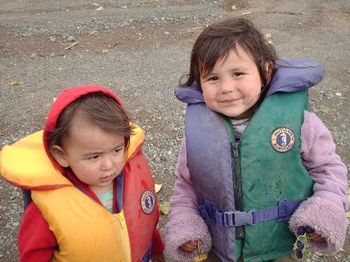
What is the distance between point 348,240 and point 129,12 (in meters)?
5.96

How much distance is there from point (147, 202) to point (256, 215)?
2.09 feet

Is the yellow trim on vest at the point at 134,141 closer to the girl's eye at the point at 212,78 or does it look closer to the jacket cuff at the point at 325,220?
the girl's eye at the point at 212,78

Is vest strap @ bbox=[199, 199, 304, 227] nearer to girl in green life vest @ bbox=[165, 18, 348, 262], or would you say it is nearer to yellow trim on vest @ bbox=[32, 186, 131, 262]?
girl in green life vest @ bbox=[165, 18, 348, 262]

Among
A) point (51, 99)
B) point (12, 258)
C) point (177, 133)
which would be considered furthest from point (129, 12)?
point (12, 258)

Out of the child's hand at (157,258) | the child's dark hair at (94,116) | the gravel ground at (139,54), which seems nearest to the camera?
the child's dark hair at (94,116)

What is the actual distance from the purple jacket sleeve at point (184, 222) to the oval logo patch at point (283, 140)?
1.71ft

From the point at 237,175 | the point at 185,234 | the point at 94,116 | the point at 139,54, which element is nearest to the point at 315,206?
the point at 237,175

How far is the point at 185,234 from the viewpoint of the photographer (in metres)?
2.45

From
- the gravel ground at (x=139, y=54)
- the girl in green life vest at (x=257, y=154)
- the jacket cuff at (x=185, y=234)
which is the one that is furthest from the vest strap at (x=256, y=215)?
the gravel ground at (x=139, y=54)

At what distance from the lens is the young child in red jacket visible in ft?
7.17

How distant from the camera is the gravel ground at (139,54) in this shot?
16.0ft

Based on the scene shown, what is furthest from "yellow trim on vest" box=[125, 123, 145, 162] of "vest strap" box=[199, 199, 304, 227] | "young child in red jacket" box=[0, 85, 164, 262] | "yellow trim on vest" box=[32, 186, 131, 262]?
"vest strap" box=[199, 199, 304, 227]

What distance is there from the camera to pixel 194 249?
2543 millimetres

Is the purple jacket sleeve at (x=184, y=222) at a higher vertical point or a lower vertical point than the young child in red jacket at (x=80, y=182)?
lower
